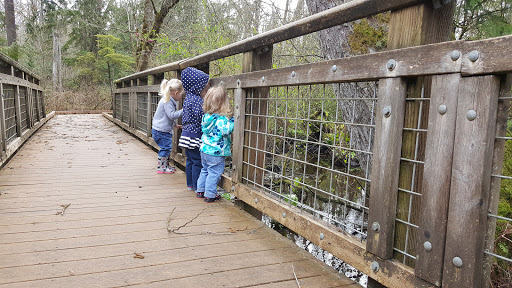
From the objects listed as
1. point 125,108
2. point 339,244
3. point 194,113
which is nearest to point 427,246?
point 339,244

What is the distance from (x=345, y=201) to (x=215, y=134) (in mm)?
1633

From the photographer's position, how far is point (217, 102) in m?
3.32

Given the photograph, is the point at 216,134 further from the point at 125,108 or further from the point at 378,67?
the point at 125,108

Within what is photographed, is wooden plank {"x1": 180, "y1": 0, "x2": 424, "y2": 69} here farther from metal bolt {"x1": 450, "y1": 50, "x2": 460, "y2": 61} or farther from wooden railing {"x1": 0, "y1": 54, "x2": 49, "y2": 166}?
wooden railing {"x1": 0, "y1": 54, "x2": 49, "y2": 166}

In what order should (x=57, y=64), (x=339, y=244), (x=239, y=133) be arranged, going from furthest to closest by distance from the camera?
(x=57, y=64) < (x=239, y=133) < (x=339, y=244)

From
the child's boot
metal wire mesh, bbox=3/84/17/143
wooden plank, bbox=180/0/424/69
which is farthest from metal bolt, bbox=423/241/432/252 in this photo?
metal wire mesh, bbox=3/84/17/143

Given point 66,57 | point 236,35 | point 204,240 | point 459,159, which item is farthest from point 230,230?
point 66,57

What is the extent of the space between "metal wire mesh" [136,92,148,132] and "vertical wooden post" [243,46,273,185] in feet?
14.0

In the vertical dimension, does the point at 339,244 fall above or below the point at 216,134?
below

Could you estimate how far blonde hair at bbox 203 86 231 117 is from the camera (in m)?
3.31

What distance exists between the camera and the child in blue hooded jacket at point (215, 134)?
10.9ft

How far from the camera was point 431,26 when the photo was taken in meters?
1.61

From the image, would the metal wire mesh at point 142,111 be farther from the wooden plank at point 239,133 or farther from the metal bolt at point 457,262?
the metal bolt at point 457,262

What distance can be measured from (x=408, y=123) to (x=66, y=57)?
3042cm
